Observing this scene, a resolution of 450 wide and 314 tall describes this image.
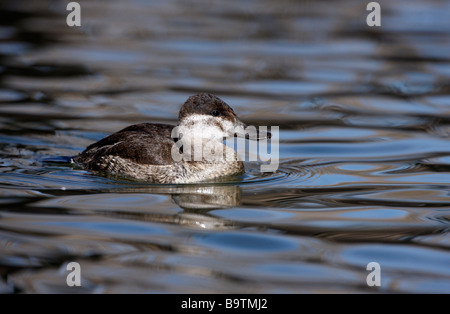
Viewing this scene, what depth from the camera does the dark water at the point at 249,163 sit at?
6.18m

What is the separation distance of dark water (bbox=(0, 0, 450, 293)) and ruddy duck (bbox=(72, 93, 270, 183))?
21 cm

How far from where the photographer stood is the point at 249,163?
965 centimetres

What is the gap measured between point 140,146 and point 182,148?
A: 0.46m

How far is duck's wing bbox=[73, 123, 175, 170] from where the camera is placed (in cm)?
855

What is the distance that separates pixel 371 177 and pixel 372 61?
650 cm

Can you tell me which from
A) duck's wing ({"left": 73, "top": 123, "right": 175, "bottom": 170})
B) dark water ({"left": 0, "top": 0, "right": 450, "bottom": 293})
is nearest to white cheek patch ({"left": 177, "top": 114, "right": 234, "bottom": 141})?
duck's wing ({"left": 73, "top": 123, "right": 175, "bottom": 170})

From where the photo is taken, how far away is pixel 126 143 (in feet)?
28.4

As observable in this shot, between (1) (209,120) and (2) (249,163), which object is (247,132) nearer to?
(1) (209,120)

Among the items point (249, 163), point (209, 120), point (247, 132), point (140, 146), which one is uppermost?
point (209, 120)

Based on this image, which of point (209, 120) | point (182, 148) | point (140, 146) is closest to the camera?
point (209, 120)

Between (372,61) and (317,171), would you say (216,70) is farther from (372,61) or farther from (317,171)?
(317,171)

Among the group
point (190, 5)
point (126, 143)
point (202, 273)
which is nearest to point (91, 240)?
point (202, 273)

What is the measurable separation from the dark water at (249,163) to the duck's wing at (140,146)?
28 centimetres

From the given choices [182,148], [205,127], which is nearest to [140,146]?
[182,148]
